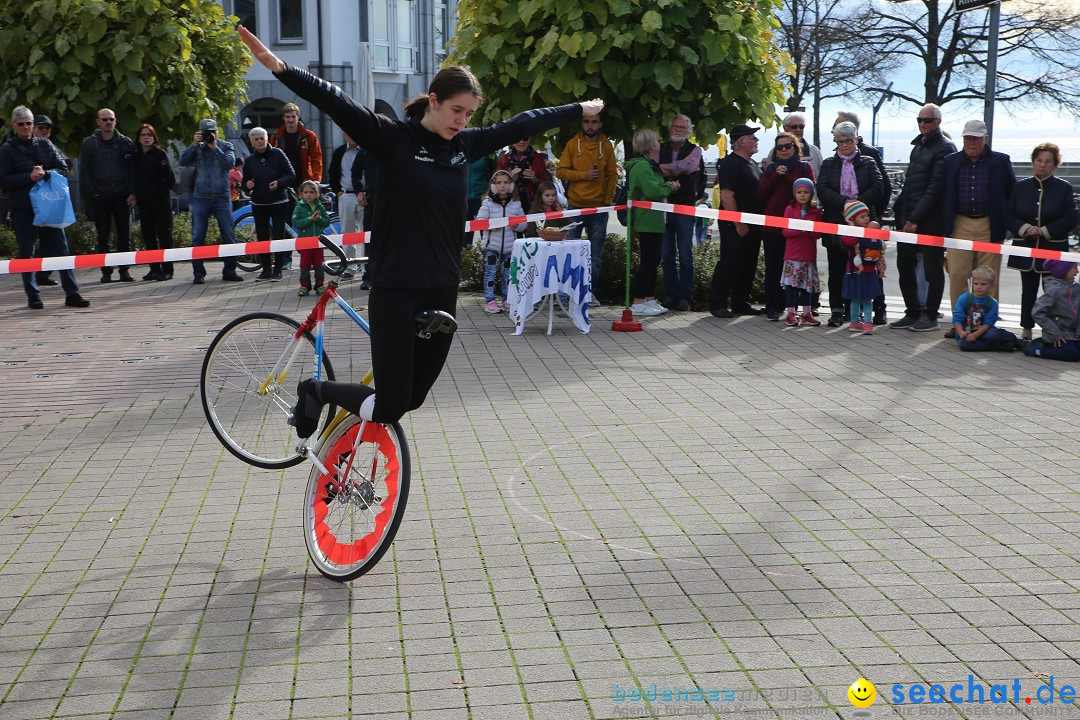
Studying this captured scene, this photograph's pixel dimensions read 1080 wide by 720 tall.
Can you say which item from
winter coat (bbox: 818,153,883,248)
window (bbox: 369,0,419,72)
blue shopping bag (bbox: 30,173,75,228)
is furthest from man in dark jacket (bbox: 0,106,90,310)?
window (bbox: 369,0,419,72)

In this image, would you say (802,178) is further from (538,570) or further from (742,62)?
(538,570)

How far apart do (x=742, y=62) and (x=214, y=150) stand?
702cm

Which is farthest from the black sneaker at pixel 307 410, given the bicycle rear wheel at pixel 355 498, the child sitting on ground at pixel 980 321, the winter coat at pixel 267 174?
the winter coat at pixel 267 174

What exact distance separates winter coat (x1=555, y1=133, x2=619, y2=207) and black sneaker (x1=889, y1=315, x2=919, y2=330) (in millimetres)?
3405

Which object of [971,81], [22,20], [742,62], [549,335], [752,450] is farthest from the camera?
[971,81]

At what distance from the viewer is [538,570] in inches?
205

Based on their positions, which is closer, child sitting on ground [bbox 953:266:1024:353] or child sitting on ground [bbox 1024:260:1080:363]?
child sitting on ground [bbox 1024:260:1080:363]

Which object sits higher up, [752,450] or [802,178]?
[802,178]

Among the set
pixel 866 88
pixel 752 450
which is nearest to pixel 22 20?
pixel 752 450

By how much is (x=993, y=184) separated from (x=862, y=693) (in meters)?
8.86

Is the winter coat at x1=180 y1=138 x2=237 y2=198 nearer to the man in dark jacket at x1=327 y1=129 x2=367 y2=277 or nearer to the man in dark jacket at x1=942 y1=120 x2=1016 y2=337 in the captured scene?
the man in dark jacket at x1=327 y1=129 x2=367 y2=277

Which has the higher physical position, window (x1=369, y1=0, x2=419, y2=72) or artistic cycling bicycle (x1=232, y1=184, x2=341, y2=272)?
window (x1=369, y1=0, x2=419, y2=72)

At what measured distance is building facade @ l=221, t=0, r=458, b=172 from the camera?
1677 inches

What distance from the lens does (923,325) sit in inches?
488
